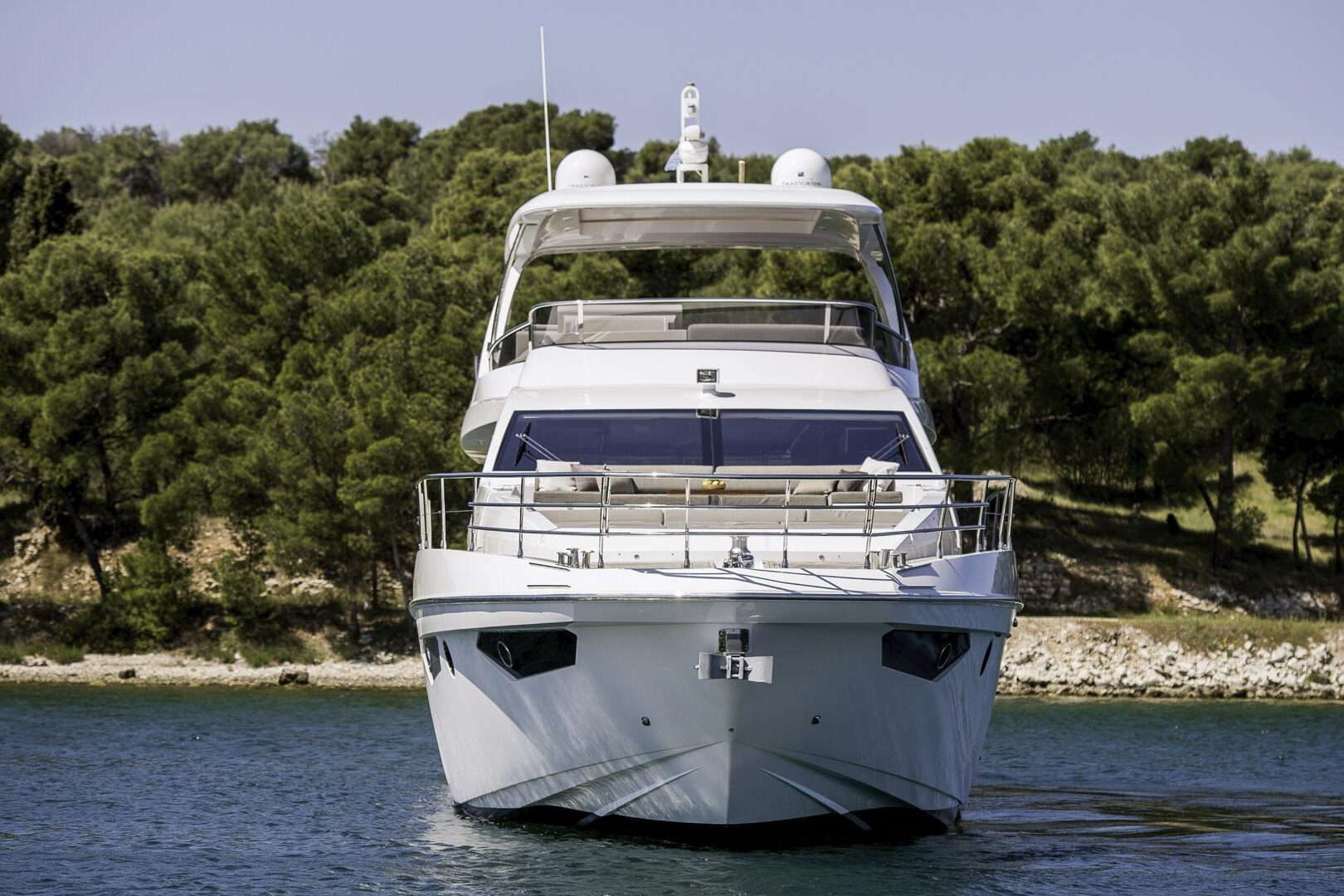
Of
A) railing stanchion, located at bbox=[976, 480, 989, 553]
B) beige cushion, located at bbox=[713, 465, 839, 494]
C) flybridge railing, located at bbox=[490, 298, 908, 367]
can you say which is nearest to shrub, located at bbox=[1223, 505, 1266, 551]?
flybridge railing, located at bbox=[490, 298, 908, 367]

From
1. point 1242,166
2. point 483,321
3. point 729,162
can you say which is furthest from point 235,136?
point 1242,166

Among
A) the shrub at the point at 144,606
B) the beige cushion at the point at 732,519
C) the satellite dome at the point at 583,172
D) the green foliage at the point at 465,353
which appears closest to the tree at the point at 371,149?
the green foliage at the point at 465,353

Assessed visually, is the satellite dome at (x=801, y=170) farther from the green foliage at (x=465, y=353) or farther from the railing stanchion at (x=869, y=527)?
the green foliage at (x=465, y=353)

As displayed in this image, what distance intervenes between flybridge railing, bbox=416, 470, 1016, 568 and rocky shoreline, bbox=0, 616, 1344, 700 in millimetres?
19611

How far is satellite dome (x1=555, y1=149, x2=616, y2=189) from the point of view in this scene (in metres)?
16.4

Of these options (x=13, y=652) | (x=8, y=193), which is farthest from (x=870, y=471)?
(x=8, y=193)

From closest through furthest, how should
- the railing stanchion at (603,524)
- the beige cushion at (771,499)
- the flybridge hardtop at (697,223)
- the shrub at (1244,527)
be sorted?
the railing stanchion at (603,524), the beige cushion at (771,499), the flybridge hardtop at (697,223), the shrub at (1244,527)

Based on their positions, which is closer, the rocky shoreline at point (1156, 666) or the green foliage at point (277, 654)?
the rocky shoreline at point (1156, 666)

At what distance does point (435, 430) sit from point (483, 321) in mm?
4326

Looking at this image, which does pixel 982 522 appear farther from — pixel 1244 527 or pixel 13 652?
pixel 13 652

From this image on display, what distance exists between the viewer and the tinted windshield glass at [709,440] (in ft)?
42.8

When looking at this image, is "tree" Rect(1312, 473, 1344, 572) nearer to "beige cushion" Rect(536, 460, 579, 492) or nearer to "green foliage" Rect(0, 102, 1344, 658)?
"green foliage" Rect(0, 102, 1344, 658)

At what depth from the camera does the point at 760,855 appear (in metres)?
11.3

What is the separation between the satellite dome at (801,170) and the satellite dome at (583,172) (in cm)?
175
